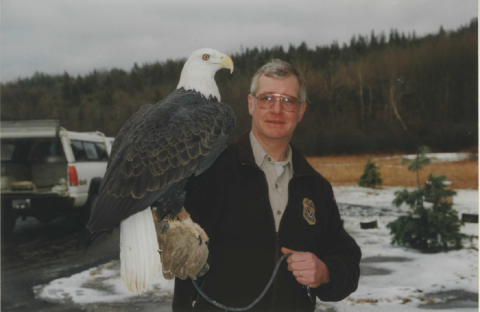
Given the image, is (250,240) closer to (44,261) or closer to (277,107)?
(277,107)

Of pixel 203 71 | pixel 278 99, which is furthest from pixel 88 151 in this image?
pixel 278 99

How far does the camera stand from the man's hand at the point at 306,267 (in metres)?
1.65

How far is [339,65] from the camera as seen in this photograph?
12.4ft

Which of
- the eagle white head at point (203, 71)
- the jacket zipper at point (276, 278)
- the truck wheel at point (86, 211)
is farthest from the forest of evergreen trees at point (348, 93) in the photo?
the jacket zipper at point (276, 278)

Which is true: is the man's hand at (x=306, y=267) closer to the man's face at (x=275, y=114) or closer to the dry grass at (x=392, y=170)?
the man's face at (x=275, y=114)

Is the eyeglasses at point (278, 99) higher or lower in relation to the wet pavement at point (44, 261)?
higher

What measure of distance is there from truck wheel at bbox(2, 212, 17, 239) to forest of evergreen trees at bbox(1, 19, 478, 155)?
1098 mm

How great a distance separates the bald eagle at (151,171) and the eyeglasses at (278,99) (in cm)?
19

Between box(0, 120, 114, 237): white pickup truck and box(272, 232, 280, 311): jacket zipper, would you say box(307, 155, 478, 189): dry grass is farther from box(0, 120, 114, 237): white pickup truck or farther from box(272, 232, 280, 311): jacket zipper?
box(0, 120, 114, 237): white pickup truck

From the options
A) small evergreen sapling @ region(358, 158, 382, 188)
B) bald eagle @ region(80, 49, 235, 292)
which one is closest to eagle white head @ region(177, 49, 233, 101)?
bald eagle @ region(80, 49, 235, 292)

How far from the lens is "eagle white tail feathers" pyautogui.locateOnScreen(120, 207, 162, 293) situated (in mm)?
1804

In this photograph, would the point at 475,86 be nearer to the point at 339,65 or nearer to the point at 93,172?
the point at 339,65

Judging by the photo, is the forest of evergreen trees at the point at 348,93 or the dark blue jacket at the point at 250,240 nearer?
the dark blue jacket at the point at 250,240

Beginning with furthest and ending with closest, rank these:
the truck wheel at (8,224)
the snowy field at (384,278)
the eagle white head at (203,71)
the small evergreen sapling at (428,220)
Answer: the truck wheel at (8,224) < the small evergreen sapling at (428,220) < the snowy field at (384,278) < the eagle white head at (203,71)
